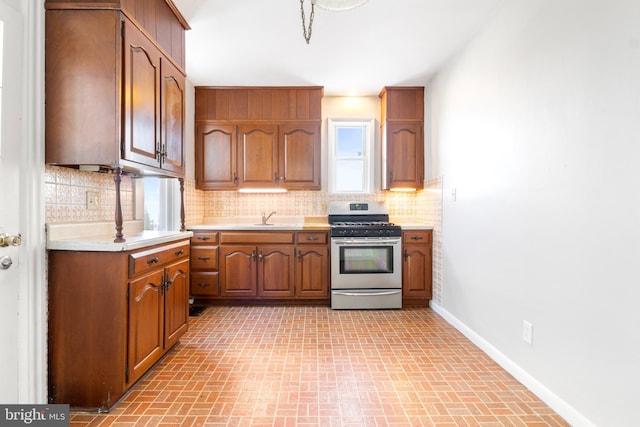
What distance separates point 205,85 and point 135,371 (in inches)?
121

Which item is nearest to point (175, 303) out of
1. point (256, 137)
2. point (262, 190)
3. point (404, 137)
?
point (262, 190)

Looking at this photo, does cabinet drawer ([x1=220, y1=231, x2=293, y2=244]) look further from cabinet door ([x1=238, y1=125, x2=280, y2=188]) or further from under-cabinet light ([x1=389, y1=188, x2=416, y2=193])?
under-cabinet light ([x1=389, y1=188, x2=416, y2=193])

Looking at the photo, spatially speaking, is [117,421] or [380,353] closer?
[117,421]

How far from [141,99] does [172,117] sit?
425 millimetres

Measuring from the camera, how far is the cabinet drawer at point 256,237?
338 cm

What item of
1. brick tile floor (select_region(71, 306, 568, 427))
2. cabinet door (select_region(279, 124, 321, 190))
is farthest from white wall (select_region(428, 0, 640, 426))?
cabinet door (select_region(279, 124, 321, 190))

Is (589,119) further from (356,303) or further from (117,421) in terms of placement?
(117,421)

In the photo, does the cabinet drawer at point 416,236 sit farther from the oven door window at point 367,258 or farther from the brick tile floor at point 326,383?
the brick tile floor at point 326,383

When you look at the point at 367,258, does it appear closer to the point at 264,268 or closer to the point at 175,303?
the point at 264,268

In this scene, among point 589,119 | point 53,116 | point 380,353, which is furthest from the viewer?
point 380,353

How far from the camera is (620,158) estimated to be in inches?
52.0

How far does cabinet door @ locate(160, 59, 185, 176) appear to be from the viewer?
213 centimetres

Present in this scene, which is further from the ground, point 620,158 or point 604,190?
point 620,158

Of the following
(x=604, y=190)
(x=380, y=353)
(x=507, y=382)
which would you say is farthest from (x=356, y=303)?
(x=604, y=190)
